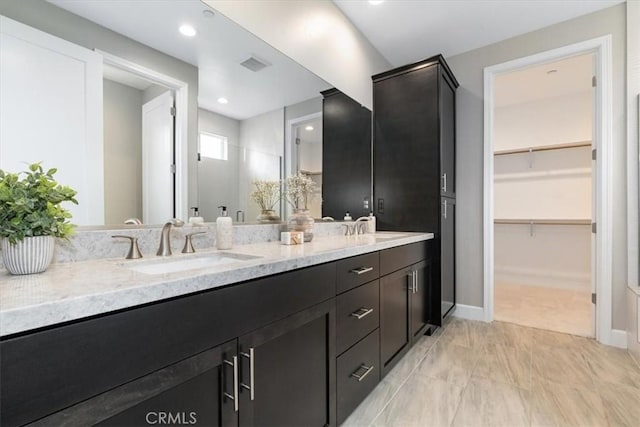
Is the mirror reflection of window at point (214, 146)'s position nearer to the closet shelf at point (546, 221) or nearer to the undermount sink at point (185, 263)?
the undermount sink at point (185, 263)

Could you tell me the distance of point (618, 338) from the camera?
7.69 feet

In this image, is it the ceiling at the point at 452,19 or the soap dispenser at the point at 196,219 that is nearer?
the soap dispenser at the point at 196,219

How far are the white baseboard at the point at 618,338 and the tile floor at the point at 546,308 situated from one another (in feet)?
0.57

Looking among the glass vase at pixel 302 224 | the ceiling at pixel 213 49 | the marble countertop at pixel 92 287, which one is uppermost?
the ceiling at pixel 213 49

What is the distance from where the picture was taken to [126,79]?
1.24 metres

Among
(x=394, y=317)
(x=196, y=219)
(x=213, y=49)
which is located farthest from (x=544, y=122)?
(x=196, y=219)

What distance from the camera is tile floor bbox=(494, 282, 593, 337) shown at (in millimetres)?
2775

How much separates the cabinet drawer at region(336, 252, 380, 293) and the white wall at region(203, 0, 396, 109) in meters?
1.45

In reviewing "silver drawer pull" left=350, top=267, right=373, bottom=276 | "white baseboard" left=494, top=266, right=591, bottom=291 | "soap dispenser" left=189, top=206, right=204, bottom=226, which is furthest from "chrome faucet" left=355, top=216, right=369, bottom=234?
"white baseboard" left=494, top=266, right=591, bottom=291

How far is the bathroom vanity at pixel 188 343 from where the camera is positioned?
0.56m

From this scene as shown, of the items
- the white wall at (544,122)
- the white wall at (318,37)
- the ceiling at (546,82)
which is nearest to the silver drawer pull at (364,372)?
the white wall at (318,37)

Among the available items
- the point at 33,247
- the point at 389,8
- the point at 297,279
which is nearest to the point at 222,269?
the point at 297,279

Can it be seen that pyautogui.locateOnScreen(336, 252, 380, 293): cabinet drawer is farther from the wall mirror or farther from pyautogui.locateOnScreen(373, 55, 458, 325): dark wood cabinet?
pyautogui.locateOnScreen(373, 55, 458, 325): dark wood cabinet

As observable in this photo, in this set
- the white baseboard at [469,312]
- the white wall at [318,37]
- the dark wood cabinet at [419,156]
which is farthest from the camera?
the white baseboard at [469,312]
